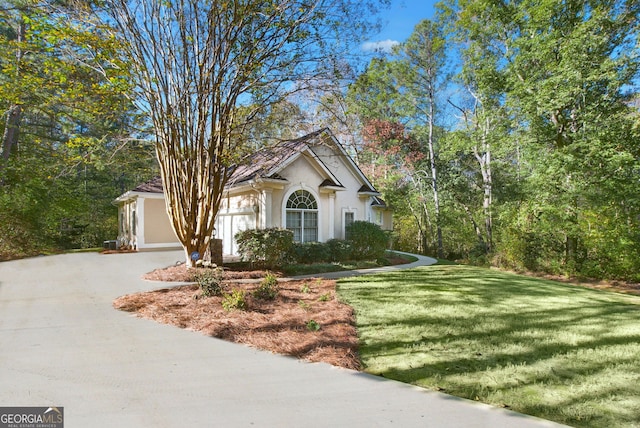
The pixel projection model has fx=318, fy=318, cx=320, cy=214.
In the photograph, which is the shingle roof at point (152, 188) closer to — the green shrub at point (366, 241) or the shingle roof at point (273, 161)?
the shingle roof at point (273, 161)

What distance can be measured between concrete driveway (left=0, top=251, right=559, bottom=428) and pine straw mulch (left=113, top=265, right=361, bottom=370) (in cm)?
26

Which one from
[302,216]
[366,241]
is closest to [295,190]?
[302,216]

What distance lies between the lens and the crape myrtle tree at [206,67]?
877cm

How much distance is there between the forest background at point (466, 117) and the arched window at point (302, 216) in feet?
8.84

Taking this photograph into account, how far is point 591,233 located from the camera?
13.0m

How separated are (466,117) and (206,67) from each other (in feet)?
61.7

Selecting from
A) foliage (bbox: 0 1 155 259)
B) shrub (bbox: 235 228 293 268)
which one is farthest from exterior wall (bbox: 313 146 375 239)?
foliage (bbox: 0 1 155 259)

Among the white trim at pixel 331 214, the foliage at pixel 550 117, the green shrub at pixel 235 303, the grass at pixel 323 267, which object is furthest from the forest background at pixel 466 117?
the green shrub at pixel 235 303

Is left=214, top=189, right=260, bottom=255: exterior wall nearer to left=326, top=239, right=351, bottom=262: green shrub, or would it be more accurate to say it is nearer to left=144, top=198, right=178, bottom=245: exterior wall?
left=326, top=239, right=351, bottom=262: green shrub

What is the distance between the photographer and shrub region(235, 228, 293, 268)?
36.3 ft

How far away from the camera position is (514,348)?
4.61 meters

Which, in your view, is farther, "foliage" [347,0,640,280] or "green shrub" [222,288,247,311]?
"foliage" [347,0,640,280]

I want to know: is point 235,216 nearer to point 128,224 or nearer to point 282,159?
point 282,159

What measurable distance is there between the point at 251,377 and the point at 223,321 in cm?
207
